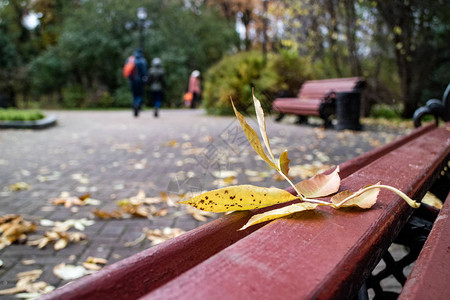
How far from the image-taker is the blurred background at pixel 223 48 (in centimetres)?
1088

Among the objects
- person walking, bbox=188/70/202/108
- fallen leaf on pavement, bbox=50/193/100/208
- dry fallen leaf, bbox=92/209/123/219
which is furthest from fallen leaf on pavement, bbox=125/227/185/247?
person walking, bbox=188/70/202/108

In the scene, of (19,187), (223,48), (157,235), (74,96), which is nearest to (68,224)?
(157,235)

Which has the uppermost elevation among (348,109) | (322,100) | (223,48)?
(223,48)

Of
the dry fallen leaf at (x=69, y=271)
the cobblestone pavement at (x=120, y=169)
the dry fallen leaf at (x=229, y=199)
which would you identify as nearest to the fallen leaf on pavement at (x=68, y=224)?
the cobblestone pavement at (x=120, y=169)

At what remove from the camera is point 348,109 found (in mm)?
8266

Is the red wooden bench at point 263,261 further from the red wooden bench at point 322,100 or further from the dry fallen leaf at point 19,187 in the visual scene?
the red wooden bench at point 322,100

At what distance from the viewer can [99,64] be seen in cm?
2161

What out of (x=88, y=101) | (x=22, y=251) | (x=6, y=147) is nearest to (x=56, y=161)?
(x=6, y=147)

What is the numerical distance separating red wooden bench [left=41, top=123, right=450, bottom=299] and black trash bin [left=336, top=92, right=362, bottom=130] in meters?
7.87

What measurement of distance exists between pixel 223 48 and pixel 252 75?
48.4 ft

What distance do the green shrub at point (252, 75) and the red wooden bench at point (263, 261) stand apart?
10.5 metres

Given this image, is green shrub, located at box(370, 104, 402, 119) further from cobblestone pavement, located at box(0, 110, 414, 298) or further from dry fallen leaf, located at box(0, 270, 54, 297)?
dry fallen leaf, located at box(0, 270, 54, 297)

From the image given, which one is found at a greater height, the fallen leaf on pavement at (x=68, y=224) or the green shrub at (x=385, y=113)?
the green shrub at (x=385, y=113)

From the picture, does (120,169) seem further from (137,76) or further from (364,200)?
(137,76)
